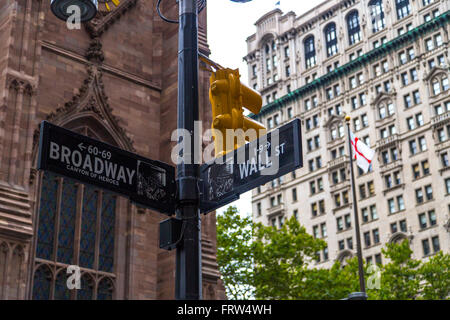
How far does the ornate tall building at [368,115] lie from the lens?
8138cm

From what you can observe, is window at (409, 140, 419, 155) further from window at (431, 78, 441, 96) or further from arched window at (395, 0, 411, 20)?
arched window at (395, 0, 411, 20)

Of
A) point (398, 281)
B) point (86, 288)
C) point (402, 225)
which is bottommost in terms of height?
point (86, 288)

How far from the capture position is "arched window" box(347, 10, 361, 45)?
9888 cm

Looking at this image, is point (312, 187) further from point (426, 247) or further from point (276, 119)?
point (426, 247)

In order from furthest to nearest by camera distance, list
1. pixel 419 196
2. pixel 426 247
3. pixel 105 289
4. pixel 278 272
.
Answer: pixel 419 196
pixel 426 247
pixel 278 272
pixel 105 289

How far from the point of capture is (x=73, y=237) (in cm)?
2167

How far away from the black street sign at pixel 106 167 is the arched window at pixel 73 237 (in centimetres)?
1389

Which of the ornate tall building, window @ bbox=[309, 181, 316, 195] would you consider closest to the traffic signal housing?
the ornate tall building

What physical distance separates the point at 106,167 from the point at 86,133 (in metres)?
16.0

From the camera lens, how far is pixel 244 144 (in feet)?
24.9

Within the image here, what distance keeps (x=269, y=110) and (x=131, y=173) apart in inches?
3838

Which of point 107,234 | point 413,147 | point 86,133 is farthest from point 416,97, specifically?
point 107,234

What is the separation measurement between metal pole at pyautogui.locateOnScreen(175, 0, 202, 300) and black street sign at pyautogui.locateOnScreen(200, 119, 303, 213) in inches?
6.5
